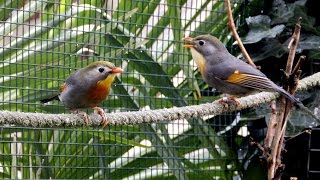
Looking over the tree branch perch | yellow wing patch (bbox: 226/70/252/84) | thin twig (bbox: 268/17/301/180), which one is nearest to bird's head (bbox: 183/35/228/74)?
yellow wing patch (bbox: 226/70/252/84)

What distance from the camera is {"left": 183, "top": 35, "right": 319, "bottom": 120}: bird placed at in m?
2.84

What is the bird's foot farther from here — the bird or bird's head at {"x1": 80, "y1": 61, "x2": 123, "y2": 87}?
bird's head at {"x1": 80, "y1": 61, "x2": 123, "y2": 87}

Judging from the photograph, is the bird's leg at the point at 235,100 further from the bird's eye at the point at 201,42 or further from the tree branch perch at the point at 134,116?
the bird's eye at the point at 201,42

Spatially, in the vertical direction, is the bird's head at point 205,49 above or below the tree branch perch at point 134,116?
above

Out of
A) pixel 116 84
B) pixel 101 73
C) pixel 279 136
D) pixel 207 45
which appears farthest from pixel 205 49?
pixel 279 136

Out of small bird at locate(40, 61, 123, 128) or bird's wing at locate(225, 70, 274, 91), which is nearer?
small bird at locate(40, 61, 123, 128)

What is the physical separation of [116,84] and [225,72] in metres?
1.00

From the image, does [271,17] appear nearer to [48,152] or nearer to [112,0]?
[112,0]

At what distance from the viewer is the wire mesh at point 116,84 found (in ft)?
11.8

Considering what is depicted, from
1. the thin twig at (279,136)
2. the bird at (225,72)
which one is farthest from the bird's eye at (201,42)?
the thin twig at (279,136)

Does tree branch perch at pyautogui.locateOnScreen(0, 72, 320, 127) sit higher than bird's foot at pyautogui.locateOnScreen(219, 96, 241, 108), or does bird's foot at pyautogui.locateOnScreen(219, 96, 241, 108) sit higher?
tree branch perch at pyautogui.locateOnScreen(0, 72, 320, 127)

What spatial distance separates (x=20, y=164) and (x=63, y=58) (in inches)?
24.7

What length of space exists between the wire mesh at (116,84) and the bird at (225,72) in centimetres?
72

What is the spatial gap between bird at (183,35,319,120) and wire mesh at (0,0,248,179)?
0.72 meters
